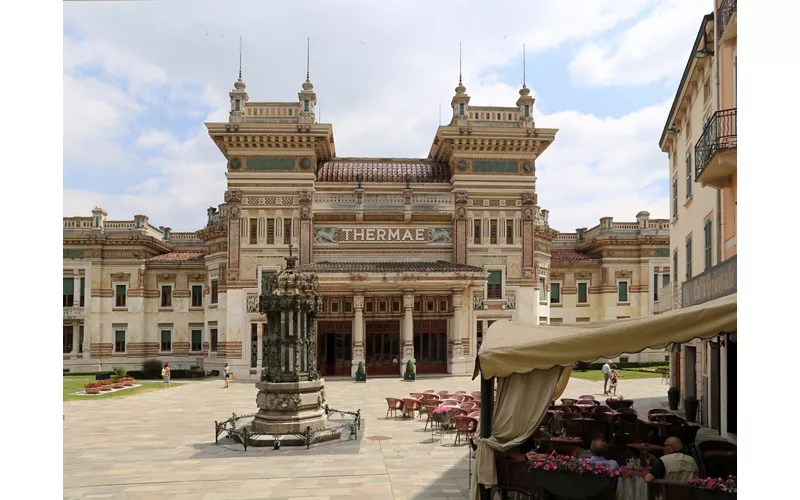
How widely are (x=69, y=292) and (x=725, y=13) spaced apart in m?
44.2

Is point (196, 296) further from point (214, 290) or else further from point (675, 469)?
point (675, 469)

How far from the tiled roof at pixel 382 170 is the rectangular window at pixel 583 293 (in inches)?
583

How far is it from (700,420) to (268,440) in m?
14.2

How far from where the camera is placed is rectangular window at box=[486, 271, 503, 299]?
40.3 metres

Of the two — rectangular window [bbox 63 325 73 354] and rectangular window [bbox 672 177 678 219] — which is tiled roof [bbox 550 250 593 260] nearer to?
rectangular window [bbox 672 177 678 219]

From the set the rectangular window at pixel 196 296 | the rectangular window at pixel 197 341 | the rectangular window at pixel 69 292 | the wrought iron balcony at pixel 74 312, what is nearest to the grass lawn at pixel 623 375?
the rectangular window at pixel 197 341

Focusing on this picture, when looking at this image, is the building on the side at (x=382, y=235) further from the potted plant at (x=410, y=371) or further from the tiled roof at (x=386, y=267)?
the potted plant at (x=410, y=371)

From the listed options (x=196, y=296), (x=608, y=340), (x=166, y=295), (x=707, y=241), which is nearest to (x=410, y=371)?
(x=196, y=296)

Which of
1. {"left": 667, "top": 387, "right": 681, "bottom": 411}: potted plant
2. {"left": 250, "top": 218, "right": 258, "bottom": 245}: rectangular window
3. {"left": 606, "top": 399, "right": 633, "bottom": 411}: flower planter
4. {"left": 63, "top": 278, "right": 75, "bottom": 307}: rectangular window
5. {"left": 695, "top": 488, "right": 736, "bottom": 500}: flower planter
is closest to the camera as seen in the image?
{"left": 695, "top": 488, "right": 736, "bottom": 500}: flower planter

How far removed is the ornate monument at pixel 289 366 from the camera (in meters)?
17.6

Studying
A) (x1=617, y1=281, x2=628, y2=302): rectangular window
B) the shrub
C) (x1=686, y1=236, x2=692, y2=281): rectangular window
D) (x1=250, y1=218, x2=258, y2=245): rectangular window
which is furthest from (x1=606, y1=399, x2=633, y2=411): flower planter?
the shrub

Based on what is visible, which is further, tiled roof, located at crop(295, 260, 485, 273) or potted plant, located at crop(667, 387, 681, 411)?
tiled roof, located at crop(295, 260, 485, 273)

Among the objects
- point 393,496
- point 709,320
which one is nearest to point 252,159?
point 393,496

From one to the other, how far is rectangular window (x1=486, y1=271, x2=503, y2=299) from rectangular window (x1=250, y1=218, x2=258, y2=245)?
1440 cm
